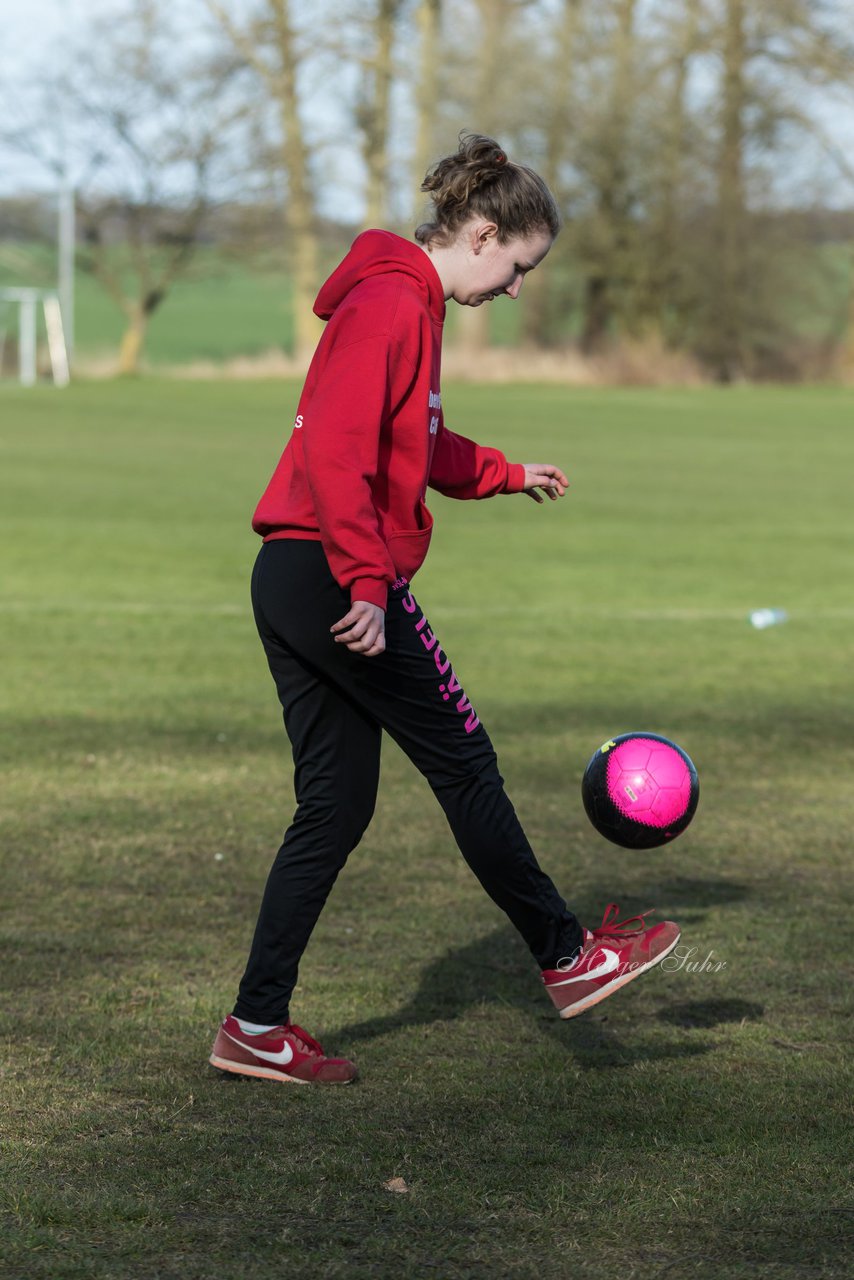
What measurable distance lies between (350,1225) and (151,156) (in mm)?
54069

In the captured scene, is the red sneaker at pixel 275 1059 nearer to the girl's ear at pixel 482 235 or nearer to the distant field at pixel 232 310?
the girl's ear at pixel 482 235

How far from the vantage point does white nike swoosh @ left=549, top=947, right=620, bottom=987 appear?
4172 mm

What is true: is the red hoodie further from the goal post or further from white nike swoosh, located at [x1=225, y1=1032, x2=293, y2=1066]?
the goal post

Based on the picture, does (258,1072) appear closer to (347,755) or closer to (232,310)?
(347,755)

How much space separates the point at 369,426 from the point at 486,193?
62 cm

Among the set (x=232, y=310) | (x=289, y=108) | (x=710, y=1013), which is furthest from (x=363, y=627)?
(x=232, y=310)

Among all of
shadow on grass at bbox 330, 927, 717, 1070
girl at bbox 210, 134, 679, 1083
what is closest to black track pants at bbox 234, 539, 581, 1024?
girl at bbox 210, 134, 679, 1083

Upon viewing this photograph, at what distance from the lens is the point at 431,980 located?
191 inches

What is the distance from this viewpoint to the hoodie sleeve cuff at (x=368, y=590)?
3742 millimetres

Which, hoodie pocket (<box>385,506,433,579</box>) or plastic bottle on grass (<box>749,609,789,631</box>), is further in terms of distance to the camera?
plastic bottle on grass (<box>749,609,789,631</box>)

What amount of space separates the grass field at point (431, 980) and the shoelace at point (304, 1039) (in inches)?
5.1

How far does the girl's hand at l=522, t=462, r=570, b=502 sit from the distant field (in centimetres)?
5012

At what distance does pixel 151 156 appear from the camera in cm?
5444

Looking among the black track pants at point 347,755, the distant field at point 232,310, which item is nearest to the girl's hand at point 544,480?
the black track pants at point 347,755
